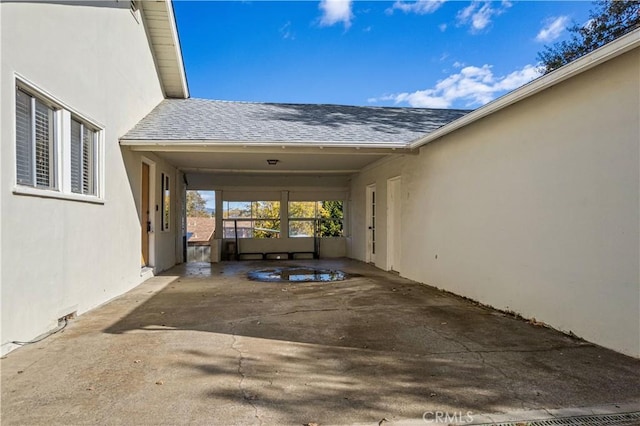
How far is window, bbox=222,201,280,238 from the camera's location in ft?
42.8

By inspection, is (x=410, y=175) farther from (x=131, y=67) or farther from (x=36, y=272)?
(x=36, y=272)

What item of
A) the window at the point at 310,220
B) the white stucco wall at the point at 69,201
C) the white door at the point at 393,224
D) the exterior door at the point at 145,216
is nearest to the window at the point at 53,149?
the white stucco wall at the point at 69,201

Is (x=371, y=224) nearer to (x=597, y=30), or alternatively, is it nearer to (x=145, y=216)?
(x=145, y=216)

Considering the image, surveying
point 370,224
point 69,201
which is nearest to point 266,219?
point 370,224

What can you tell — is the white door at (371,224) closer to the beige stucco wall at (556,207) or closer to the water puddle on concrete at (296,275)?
the water puddle on concrete at (296,275)

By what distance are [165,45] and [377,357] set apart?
27.9 feet

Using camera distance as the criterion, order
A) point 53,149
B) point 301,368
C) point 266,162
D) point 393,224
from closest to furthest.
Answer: point 301,368 → point 53,149 → point 393,224 → point 266,162

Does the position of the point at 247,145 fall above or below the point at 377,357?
above

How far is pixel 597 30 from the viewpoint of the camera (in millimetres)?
12422

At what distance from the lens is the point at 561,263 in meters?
4.11

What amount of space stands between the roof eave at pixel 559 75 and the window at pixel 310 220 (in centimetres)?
799

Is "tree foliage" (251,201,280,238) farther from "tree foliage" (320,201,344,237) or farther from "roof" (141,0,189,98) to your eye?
"roof" (141,0,189,98)

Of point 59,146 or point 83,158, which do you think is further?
point 83,158

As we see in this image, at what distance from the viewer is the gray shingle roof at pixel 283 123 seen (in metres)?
7.09
